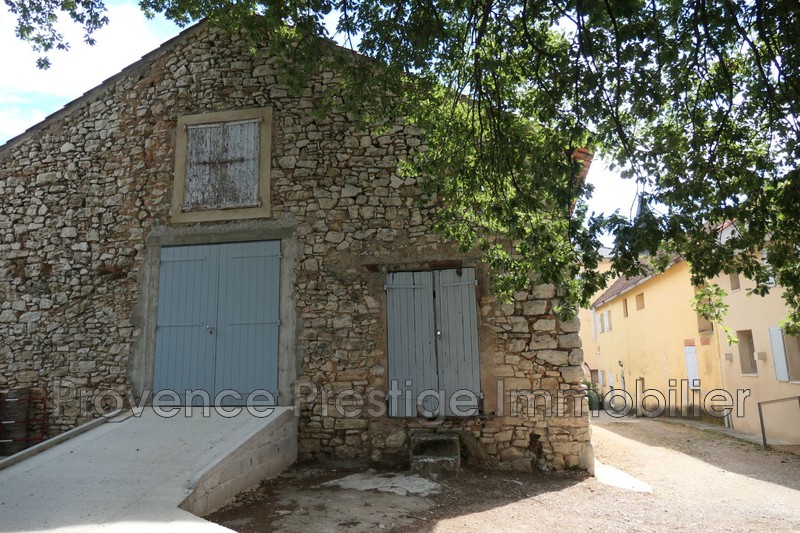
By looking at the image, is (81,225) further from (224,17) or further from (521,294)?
(521,294)

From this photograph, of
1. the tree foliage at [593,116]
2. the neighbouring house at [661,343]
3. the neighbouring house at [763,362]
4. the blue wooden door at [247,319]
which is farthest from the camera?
the neighbouring house at [661,343]

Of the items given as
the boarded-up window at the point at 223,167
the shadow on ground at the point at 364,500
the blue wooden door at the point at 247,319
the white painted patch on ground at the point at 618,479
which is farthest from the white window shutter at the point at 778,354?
the boarded-up window at the point at 223,167

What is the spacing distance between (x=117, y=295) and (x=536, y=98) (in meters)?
6.02

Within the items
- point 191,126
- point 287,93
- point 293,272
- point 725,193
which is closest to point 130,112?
point 191,126

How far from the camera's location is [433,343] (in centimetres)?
682

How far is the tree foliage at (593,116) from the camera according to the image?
3.96 metres

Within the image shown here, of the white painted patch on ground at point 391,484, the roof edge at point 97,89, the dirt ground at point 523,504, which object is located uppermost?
the roof edge at point 97,89

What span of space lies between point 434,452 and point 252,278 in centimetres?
322

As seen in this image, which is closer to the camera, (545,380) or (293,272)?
(545,380)

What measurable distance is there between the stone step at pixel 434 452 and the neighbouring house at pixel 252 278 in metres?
0.26

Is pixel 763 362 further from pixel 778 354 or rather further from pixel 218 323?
pixel 218 323

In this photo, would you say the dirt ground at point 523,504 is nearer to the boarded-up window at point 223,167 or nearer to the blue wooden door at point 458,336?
the blue wooden door at point 458,336

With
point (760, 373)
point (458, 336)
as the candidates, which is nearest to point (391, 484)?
point (458, 336)

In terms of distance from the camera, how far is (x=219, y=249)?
24.2ft
